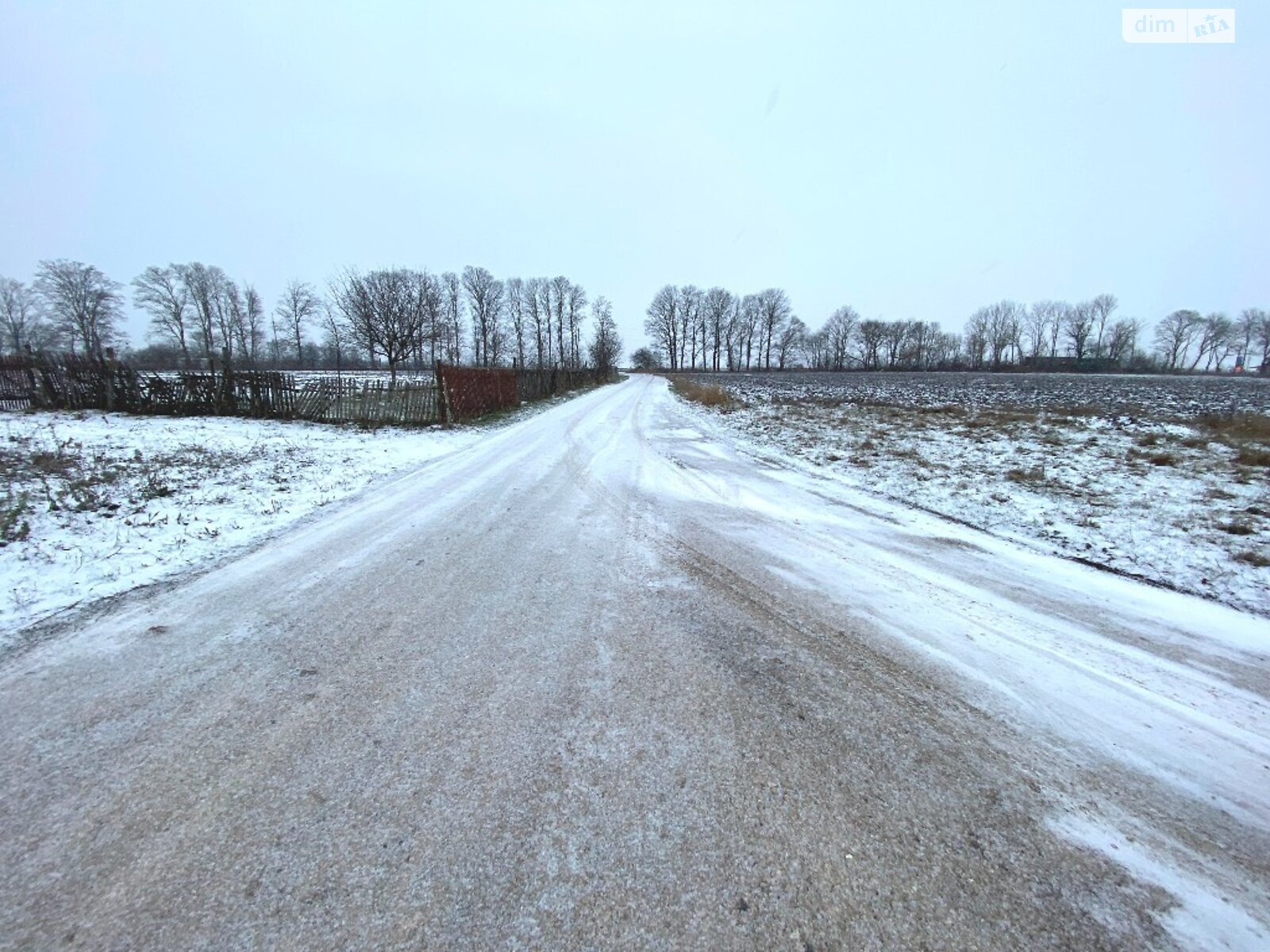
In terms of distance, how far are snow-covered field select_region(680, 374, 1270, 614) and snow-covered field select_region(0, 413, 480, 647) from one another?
27.4 feet

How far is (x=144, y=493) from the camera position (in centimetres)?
704

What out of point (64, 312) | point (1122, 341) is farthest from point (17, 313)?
point (1122, 341)

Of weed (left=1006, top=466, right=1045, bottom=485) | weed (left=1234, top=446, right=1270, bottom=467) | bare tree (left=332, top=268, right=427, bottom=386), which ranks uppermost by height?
bare tree (left=332, top=268, right=427, bottom=386)

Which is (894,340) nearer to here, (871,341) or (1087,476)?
(871,341)

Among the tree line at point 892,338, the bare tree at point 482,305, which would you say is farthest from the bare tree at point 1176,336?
the bare tree at point 482,305

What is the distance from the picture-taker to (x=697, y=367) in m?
108

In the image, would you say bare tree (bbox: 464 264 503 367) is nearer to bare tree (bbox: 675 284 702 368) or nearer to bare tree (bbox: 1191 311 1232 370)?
bare tree (bbox: 675 284 702 368)

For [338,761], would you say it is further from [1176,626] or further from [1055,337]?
[1055,337]

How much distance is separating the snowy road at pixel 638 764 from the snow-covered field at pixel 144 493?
84cm

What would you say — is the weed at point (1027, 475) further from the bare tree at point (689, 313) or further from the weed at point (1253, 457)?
the bare tree at point (689, 313)

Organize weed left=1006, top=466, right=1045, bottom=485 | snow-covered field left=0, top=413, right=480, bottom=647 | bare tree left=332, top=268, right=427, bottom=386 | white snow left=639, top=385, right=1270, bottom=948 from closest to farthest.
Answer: white snow left=639, top=385, right=1270, bottom=948
snow-covered field left=0, top=413, right=480, bottom=647
weed left=1006, top=466, right=1045, bottom=485
bare tree left=332, top=268, right=427, bottom=386

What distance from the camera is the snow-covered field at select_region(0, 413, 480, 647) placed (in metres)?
4.50

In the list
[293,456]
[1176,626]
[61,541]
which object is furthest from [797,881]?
[293,456]

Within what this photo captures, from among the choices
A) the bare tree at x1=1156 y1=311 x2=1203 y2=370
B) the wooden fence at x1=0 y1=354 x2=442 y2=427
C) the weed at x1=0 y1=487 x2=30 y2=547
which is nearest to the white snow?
the weed at x1=0 y1=487 x2=30 y2=547
